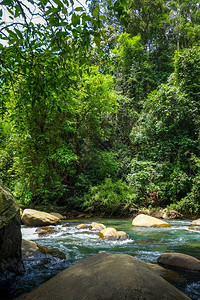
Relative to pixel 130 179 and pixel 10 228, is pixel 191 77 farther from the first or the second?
pixel 10 228

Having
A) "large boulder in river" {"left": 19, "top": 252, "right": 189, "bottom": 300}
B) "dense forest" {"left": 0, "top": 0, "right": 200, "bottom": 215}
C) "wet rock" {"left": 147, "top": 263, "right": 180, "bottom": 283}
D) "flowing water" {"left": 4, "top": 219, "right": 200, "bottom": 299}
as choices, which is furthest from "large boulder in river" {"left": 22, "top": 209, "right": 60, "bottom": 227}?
"large boulder in river" {"left": 19, "top": 252, "right": 189, "bottom": 300}

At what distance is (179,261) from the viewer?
3252 millimetres

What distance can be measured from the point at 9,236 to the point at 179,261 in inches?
101

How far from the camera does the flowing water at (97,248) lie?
8.58 feet

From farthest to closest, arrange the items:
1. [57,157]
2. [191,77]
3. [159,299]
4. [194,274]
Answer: [191,77] → [57,157] → [194,274] → [159,299]

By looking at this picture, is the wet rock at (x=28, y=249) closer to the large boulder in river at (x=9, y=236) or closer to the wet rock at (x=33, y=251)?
the wet rock at (x=33, y=251)

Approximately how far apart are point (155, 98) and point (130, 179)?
4989 millimetres

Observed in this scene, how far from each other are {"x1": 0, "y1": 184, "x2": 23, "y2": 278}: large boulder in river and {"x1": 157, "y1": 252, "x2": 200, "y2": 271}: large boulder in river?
2.20 m

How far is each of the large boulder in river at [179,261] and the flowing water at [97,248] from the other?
14cm

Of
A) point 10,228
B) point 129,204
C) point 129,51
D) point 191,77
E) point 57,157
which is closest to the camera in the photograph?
point 10,228

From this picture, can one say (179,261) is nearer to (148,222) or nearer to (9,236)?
(9,236)

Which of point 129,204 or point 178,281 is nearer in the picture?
point 178,281

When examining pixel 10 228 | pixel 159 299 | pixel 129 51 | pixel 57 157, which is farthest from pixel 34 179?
pixel 129 51

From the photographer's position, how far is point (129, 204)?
34.4 ft
